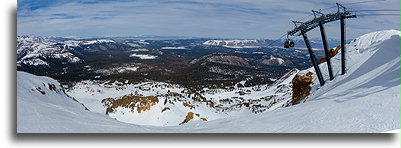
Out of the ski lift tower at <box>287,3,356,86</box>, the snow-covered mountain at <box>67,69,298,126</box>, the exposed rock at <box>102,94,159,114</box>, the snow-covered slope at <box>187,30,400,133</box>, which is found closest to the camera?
the snow-covered slope at <box>187,30,400,133</box>

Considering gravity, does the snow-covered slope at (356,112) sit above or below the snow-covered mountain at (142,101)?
above

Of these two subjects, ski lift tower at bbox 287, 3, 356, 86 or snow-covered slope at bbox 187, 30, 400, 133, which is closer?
snow-covered slope at bbox 187, 30, 400, 133

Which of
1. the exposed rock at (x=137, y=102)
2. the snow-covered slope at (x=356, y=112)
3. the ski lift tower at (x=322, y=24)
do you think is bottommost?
the exposed rock at (x=137, y=102)

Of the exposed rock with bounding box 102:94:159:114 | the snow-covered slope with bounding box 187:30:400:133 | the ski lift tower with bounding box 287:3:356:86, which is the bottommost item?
the exposed rock with bounding box 102:94:159:114

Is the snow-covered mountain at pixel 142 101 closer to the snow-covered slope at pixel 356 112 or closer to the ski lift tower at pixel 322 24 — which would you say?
the ski lift tower at pixel 322 24

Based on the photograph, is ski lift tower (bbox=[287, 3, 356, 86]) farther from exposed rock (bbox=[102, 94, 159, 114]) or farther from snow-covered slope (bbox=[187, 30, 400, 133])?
exposed rock (bbox=[102, 94, 159, 114])

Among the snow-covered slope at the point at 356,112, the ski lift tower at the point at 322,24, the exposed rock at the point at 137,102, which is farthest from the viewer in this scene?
the exposed rock at the point at 137,102

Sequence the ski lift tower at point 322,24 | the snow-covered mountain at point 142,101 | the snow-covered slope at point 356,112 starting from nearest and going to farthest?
the snow-covered slope at point 356,112, the ski lift tower at point 322,24, the snow-covered mountain at point 142,101

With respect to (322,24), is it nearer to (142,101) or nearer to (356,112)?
(356,112)

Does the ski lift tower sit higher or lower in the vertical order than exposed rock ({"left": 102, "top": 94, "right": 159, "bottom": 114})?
higher

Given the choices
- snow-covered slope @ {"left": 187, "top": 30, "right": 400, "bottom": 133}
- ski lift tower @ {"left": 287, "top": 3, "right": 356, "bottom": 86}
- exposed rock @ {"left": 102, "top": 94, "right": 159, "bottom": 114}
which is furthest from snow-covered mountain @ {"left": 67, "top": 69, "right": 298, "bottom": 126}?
snow-covered slope @ {"left": 187, "top": 30, "right": 400, "bottom": 133}

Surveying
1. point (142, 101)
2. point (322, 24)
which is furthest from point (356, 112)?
point (142, 101)

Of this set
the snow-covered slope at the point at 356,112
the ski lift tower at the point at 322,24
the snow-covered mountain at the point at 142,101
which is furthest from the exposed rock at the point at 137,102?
the snow-covered slope at the point at 356,112
